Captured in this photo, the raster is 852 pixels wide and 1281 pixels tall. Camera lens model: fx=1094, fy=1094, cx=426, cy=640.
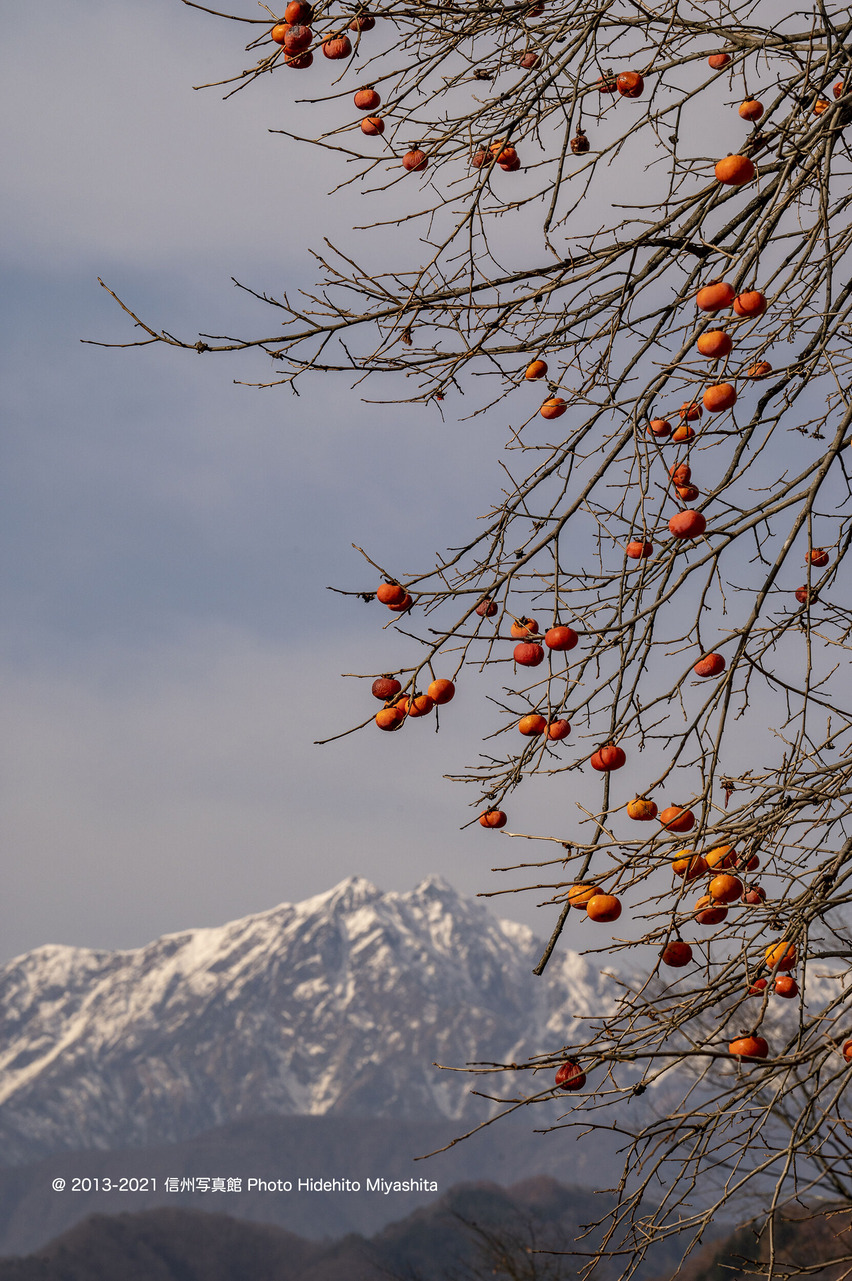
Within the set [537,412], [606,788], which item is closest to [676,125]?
[537,412]

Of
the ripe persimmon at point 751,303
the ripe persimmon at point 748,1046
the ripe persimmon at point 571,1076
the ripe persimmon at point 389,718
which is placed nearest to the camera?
the ripe persimmon at point 748,1046

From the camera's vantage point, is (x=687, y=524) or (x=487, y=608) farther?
(x=487, y=608)

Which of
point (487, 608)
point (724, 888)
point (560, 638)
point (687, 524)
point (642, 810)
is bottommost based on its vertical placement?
point (724, 888)

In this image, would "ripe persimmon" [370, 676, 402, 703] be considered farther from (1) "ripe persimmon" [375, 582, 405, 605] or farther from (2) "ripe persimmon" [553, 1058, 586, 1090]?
(2) "ripe persimmon" [553, 1058, 586, 1090]

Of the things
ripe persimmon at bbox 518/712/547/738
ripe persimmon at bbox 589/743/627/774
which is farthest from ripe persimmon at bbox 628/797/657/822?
ripe persimmon at bbox 518/712/547/738

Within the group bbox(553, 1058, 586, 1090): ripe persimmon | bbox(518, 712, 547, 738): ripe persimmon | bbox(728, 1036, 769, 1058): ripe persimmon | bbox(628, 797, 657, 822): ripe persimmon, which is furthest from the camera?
bbox(518, 712, 547, 738): ripe persimmon

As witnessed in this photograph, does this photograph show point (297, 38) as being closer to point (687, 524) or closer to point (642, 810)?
point (687, 524)

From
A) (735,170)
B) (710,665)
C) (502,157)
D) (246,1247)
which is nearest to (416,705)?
(710,665)

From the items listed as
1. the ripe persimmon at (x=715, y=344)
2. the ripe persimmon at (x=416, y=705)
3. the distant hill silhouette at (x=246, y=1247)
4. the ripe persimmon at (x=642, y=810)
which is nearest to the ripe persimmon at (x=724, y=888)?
the ripe persimmon at (x=642, y=810)

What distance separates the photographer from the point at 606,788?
3.19 metres

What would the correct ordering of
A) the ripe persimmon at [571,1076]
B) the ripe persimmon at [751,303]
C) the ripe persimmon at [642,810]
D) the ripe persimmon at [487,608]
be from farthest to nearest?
1. the ripe persimmon at [487,608]
2. the ripe persimmon at [642,810]
3. the ripe persimmon at [751,303]
4. the ripe persimmon at [571,1076]

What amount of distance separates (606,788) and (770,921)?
571 millimetres

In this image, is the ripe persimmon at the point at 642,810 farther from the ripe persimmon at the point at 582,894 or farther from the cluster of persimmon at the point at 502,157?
the cluster of persimmon at the point at 502,157

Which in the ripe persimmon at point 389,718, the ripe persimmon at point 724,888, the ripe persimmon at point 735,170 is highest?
the ripe persimmon at point 735,170
